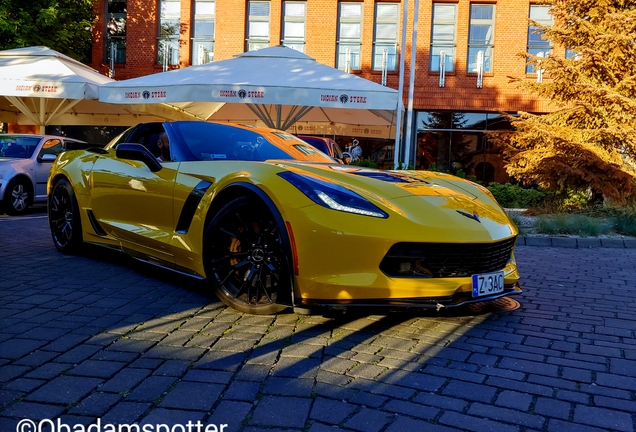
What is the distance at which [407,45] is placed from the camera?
20.5 meters

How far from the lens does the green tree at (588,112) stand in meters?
12.8

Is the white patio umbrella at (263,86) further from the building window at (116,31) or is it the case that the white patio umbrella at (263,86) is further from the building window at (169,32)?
the building window at (116,31)

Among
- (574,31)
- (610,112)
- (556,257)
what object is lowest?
(556,257)

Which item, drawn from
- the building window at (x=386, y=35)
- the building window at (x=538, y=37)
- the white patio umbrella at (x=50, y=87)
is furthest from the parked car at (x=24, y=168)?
the building window at (x=538, y=37)

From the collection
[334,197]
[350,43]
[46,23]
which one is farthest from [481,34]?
[334,197]

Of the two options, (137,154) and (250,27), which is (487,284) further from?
(250,27)

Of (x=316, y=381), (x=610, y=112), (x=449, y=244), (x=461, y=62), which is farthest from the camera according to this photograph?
(x=461, y=62)

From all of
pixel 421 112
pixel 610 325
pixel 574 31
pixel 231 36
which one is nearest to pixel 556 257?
pixel 610 325

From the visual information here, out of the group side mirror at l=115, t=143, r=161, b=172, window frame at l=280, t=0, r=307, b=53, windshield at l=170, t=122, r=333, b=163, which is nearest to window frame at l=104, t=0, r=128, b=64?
window frame at l=280, t=0, r=307, b=53

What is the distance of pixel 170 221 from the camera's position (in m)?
4.39

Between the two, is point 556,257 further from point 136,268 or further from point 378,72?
point 378,72

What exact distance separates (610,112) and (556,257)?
6961 mm

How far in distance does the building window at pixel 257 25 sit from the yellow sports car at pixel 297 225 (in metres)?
17.4

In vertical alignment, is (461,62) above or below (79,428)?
above
